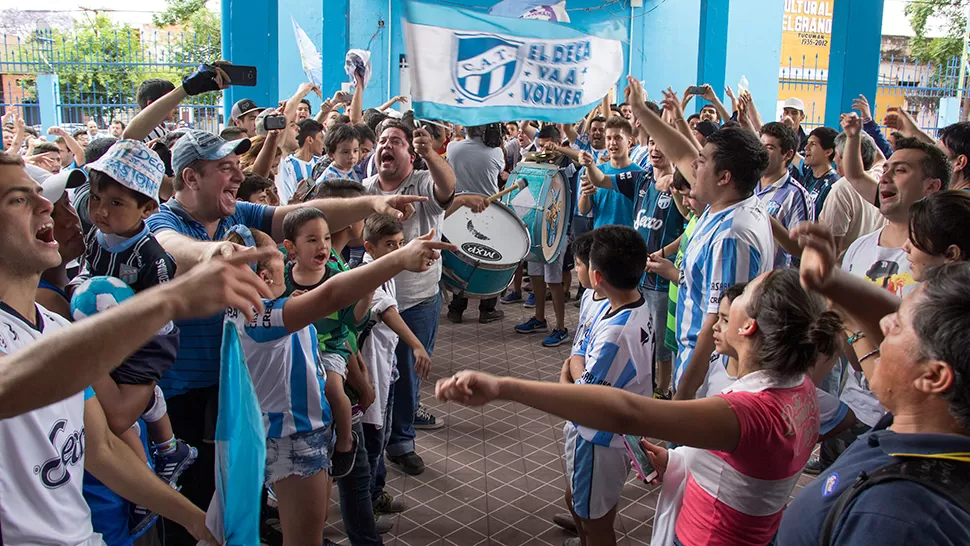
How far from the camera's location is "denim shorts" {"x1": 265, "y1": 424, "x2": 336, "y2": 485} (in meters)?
2.91

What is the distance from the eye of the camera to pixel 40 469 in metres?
1.79

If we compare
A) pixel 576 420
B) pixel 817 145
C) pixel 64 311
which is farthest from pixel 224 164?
pixel 817 145

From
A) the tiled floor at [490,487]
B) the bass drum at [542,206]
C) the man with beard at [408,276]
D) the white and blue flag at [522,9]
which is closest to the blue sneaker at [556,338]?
the bass drum at [542,206]

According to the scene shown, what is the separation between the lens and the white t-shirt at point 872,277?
3.40 m

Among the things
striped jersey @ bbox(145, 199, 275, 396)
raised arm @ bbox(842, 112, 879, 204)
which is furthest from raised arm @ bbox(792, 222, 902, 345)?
raised arm @ bbox(842, 112, 879, 204)

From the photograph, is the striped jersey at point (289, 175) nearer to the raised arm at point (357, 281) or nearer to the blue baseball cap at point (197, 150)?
the blue baseball cap at point (197, 150)

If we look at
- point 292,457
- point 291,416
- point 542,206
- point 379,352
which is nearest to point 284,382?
point 291,416

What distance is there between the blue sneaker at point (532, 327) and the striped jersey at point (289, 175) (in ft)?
9.36

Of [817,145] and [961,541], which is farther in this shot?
[817,145]

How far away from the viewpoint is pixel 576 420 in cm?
180

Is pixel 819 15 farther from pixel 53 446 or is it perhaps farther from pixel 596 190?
pixel 53 446

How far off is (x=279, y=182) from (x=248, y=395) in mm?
4147

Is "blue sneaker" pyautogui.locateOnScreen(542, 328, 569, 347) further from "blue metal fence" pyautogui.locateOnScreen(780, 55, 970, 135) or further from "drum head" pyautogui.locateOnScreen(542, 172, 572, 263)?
"blue metal fence" pyautogui.locateOnScreen(780, 55, 970, 135)

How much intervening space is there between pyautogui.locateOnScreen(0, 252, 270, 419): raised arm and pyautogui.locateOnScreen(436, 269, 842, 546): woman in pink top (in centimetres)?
68
